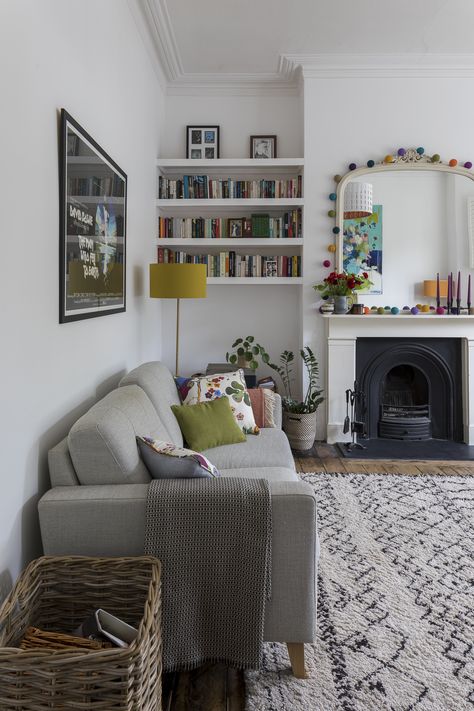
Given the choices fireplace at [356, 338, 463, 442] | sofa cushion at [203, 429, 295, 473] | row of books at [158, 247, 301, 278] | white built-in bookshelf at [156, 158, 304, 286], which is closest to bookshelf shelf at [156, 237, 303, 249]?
white built-in bookshelf at [156, 158, 304, 286]

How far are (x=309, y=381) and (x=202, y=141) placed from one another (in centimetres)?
228

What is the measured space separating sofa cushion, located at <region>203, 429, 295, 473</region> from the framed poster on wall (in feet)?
3.05

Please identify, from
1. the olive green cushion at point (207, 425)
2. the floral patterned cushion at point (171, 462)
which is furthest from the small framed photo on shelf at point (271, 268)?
the floral patterned cushion at point (171, 462)

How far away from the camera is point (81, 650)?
47.4 inches

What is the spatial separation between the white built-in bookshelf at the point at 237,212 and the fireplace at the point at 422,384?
93cm

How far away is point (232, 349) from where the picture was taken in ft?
15.8

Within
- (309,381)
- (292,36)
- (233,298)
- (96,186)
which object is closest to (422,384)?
(309,381)

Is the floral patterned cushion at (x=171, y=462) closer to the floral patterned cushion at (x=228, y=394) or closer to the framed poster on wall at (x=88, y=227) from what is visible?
the framed poster on wall at (x=88, y=227)

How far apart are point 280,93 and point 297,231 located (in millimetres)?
1258

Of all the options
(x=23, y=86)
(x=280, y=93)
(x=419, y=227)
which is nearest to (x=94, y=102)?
(x=23, y=86)

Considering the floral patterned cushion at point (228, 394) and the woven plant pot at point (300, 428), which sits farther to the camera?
the woven plant pot at point (300, 428)

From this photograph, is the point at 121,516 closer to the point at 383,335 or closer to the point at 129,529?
the point at 129,529

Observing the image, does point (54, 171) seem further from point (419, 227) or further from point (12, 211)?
point (419, 227)

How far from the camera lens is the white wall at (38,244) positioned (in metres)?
1.61
